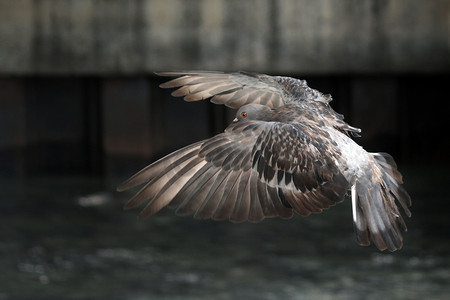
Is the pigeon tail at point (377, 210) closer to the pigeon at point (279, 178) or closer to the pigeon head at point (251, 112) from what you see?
the pigeon at point (279, 178)

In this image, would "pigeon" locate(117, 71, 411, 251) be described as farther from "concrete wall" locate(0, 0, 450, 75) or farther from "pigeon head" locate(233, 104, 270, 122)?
"concrete wall" locate(0, 0, 450, 75)

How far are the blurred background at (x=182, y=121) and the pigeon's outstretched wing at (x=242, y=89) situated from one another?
7662 millimetres

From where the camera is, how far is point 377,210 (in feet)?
20.0

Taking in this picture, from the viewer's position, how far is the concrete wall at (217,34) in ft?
58.1

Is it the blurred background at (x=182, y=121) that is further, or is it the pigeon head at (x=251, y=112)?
the blurred background at (x=182, y=121)

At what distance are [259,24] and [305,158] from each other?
471 inches

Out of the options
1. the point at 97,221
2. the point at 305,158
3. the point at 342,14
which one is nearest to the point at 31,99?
the point at 97,221

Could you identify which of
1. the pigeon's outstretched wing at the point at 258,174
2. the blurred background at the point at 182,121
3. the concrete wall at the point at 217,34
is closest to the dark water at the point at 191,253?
the blurred background at the point at 182,121

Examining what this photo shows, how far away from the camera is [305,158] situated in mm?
6023

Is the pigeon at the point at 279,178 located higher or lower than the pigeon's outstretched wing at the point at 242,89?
lower

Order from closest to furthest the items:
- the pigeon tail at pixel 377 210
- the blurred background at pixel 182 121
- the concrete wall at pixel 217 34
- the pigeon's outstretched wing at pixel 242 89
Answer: the pigeon tail at pixel 377 210, the pigeon's outstretched wing at pixel 242 89, the blurred background at pixel 182 121, the concrete wall at pixel 217 34

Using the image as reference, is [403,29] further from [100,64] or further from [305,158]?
[305,158]

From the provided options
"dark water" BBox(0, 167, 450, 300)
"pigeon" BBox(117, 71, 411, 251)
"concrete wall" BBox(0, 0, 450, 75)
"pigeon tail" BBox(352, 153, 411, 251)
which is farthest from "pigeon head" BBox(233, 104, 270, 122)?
"concrete wall" BBox(0, 0, 450, 75)

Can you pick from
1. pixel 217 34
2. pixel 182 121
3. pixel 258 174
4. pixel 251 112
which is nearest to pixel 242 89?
pixel 251 112
